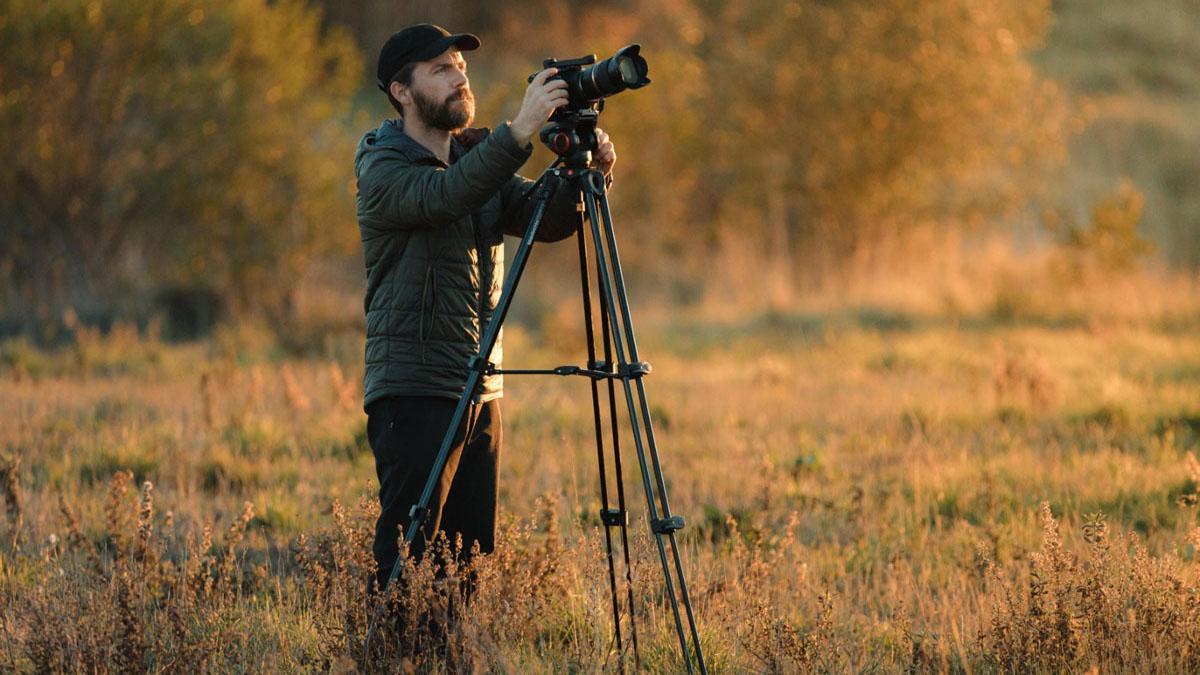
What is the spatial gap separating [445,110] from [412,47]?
229 mm

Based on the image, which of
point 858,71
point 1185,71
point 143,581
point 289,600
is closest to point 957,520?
point 289,600

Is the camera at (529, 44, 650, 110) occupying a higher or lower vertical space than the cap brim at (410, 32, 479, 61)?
lower

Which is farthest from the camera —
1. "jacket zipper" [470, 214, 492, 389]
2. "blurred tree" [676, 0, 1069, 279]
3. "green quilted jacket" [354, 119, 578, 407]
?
"blurred tree" [676, 0, 1069, 279]

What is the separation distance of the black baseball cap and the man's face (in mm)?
30

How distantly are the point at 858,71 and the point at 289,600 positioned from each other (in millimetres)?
14619

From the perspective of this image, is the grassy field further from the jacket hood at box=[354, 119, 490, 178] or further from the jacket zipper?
the jacket hood at box=[354, 119, 490, 178]

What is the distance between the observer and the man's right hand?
155 inches

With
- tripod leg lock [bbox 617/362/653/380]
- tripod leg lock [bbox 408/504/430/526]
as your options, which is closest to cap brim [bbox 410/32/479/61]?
tripod leg lock [bbox 617/362/653/380]

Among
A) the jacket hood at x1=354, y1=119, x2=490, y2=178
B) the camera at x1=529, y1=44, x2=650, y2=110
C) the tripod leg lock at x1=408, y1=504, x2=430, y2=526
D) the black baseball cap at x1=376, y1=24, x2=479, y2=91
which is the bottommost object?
the tripod leg lock at x1=408, y1=504, x2=430, y2=526

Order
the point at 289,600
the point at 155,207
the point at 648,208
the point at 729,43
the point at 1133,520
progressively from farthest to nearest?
the point at 648,208
the point at 729,43
the point at 155,207
the point at 1133,520
the point at 289,600

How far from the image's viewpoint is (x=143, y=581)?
461 centimetres

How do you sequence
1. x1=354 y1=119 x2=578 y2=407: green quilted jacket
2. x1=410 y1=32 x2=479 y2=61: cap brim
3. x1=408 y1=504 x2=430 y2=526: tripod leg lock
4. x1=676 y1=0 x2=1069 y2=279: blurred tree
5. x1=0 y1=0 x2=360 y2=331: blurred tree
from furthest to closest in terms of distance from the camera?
x1=676 y1=0 x2=1069 y2=279: blurred tree < x1=0 y1=0 x2=360 y2=331: blurred tree < x1=410 y1=32 x2=479 y2=61: cap brim < x1=354 y1=119 x2=578 y2=407: green quilted jacket < x1=408 y1=504 x2=430 y2=526: tripod leg lock

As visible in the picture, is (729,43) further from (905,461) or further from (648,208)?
(905,461)

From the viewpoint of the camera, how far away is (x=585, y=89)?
3945mm
